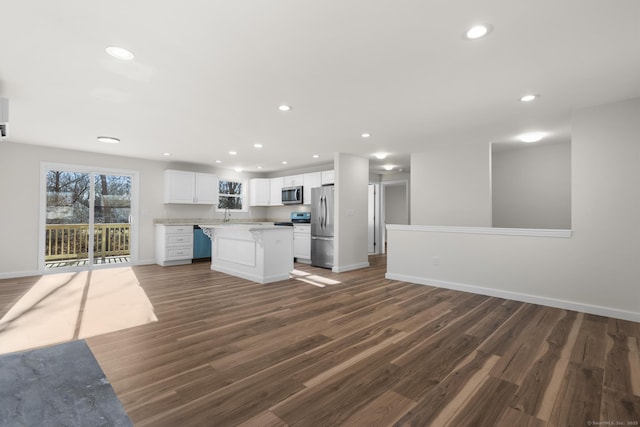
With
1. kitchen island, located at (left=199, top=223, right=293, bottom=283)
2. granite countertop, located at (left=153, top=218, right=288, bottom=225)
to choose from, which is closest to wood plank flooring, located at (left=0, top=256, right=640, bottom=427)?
kitchen island, located at (left=199, top=223, right=293, bottom=283)

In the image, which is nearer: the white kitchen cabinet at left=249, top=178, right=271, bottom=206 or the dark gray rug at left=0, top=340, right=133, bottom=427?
the dark gray rug at left=0, top=340, right=133, bottom=427

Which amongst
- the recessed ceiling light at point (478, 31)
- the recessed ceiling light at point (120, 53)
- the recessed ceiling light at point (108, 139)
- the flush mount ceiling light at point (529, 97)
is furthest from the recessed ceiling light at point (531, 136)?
the recessed ceiling light at point (108, 139)

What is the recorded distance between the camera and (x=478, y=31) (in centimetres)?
211

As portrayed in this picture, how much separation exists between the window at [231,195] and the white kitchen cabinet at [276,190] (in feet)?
2.81

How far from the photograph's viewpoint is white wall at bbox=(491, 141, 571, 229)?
17.8 feet

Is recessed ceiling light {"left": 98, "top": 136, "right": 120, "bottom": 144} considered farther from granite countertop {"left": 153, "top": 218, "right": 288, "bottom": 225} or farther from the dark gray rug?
the dark gray rug

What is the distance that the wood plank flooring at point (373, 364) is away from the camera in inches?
69.4

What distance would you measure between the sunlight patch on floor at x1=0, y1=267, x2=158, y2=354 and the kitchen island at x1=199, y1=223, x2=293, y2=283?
1.58 m

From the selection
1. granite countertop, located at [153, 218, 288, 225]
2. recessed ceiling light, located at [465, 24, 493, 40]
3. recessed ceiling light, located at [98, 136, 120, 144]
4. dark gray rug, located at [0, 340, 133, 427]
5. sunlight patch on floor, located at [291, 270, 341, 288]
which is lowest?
sunlight patch on floor, located at [291, 270, 341, 288]

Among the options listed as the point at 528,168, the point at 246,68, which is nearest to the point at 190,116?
the point at 246,68

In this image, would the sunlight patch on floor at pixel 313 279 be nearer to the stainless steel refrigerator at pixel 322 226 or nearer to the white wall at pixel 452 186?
the stainless steel refrigerator at pixel 322 226

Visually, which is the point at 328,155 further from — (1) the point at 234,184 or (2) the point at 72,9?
(2) the point at 72,9

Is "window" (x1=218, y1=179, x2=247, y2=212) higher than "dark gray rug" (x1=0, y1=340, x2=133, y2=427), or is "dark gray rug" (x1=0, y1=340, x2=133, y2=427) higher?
"window" (x1=218, y1=179, x2=247, y2=212)

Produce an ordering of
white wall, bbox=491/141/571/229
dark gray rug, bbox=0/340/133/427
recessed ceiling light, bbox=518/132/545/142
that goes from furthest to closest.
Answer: white wall, bbox=491/141/571/229, recessed ceiling light, bbox=518/132/545/142, dark gray rug, bbox=0/340/133/427
